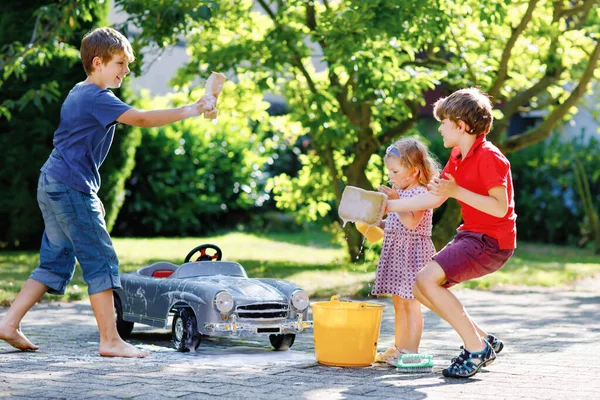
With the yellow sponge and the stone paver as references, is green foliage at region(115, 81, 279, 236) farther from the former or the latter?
the yellow sponge

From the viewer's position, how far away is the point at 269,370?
538cm

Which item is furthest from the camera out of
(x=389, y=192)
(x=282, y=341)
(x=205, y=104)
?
(x=282, y=341)

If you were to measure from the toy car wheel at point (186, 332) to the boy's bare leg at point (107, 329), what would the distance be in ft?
1.25

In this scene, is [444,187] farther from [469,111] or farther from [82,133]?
[82,133]

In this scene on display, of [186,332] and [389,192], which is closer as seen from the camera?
[389,192]

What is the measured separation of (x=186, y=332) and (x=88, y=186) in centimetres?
113

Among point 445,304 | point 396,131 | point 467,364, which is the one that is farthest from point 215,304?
point 396,131

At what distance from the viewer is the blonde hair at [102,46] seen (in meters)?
5.79

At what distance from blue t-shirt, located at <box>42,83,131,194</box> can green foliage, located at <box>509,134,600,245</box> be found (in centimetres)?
1331

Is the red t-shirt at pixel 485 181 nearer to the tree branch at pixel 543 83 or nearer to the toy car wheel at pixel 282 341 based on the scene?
the toy car wheel at pixel 282 341

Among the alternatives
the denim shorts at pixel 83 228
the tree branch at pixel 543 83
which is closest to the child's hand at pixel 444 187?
the denim shorts at pixel 83 228

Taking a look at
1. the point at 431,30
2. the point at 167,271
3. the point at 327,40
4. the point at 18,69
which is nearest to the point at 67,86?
the point at 18,69

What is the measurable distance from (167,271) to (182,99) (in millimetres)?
5734

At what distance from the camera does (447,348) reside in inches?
257
